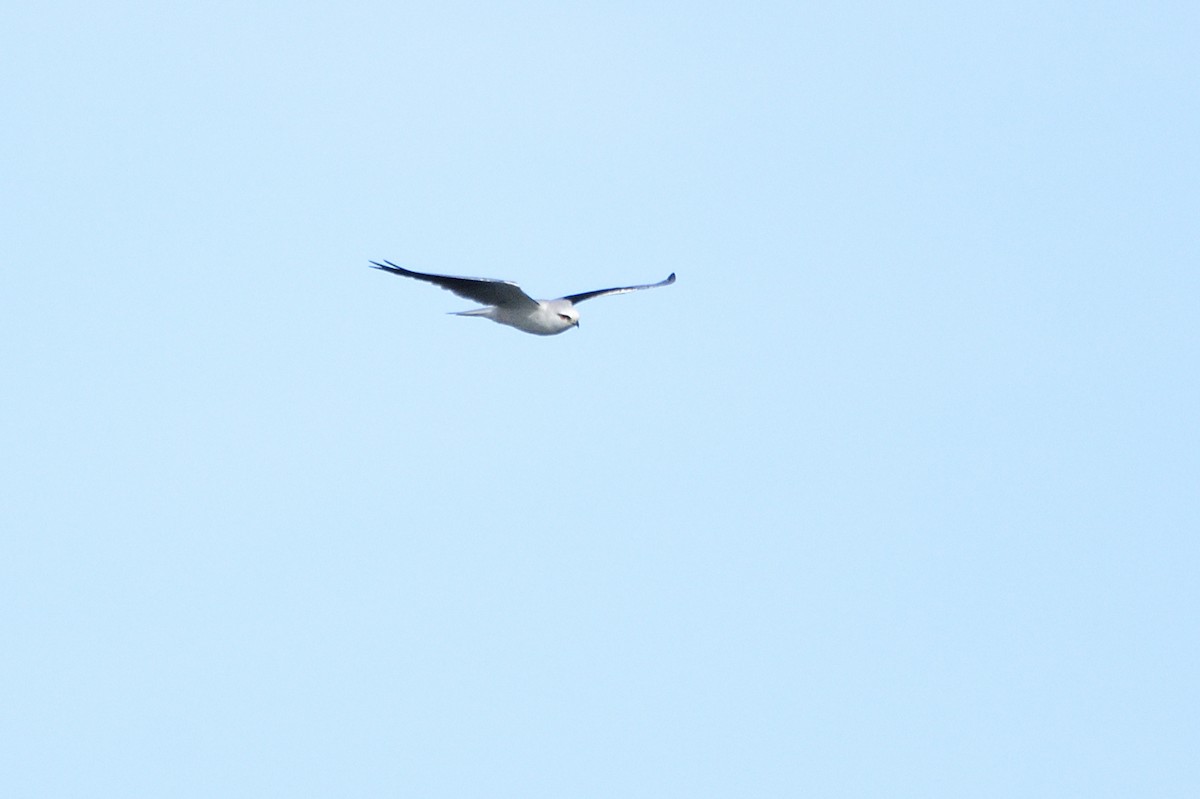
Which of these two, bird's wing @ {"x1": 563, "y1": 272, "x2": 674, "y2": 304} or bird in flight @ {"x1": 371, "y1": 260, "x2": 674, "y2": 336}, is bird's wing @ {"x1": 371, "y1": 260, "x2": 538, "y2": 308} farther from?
bird's wing @ {"x1": 563, "y1": 272, "x2": 674, "y2": 304}

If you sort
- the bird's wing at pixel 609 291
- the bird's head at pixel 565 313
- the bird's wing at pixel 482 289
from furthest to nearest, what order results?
1. the bird's wing at pixel 609 291
2. the bird's head at pixel 565 313
3. the bird's wing at pixel 482 289

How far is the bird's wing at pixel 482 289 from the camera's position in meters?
23.4

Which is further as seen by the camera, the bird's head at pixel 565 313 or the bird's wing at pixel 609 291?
the bird's wing at pixel 609 291

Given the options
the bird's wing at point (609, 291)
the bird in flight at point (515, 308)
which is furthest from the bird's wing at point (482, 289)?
the bird's wing at point (609, 291)

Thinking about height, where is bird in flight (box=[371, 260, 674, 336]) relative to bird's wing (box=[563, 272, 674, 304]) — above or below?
below

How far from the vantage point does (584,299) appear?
2873cm

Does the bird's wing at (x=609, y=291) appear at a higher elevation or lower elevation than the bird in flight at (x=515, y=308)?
higher

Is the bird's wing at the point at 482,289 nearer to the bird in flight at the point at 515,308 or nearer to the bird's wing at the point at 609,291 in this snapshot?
the bird in flight at the point at 515,308

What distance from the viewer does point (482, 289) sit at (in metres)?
24.5

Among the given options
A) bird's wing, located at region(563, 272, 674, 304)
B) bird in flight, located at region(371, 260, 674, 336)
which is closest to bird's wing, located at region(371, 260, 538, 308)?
bird in flight, located at region(371, 260, 674, 336)

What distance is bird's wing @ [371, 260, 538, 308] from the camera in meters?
23.4

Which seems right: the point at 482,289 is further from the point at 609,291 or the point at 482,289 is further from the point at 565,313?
the point at 609,291

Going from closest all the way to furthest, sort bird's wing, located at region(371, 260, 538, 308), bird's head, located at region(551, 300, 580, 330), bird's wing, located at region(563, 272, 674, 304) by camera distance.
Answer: bird's wing, located at region(371, 260, 538, 308) → bird's head, located at region(551, 300, 580, 330) → bird's wing, located at region(563, 272, 674, 304)

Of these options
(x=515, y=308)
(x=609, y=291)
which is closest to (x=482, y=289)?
(x=515, y=308)
